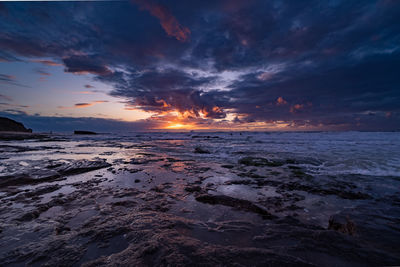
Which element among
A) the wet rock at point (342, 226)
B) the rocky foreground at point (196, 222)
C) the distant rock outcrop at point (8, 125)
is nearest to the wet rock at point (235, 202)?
the rocky foreground at point (196, 222)

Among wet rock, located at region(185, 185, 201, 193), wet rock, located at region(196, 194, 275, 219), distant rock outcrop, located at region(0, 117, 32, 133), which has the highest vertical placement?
distant rock outcrop, located at region(0, 117, 32, 133)

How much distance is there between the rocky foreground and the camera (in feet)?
7.88

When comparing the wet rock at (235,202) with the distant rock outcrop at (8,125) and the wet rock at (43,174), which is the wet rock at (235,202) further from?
the distant rock outcrop at (8,125)

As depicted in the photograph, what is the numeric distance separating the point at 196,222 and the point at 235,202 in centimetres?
145

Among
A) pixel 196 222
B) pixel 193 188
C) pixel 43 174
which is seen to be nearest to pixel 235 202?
pixel 196 222

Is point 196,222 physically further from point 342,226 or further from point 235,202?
point 342,226

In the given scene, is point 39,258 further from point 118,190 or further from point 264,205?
point 264,205

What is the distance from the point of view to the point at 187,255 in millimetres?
2402

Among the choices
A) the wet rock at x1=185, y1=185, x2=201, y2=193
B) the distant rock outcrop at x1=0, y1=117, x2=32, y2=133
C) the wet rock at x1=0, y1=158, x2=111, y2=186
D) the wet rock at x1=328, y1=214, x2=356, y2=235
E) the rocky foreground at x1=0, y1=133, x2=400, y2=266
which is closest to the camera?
the rocky foreground at x1=0, y1=133, x2=400, y2=266

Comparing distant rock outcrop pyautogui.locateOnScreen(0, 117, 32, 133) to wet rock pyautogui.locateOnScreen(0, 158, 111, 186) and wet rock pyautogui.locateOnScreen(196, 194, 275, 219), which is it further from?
wet rock pyautogui.locateOnScreen(196, 194, 275, 219)

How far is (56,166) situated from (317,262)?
10356 mm

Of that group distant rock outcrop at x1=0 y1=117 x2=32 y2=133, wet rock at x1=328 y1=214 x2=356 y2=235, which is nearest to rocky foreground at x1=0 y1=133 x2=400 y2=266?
wet rock at x1=328 y1=214 x2=356 y2=235

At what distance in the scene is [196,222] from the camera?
3.41 metres

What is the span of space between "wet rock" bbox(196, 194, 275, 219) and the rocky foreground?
0.09 feet
